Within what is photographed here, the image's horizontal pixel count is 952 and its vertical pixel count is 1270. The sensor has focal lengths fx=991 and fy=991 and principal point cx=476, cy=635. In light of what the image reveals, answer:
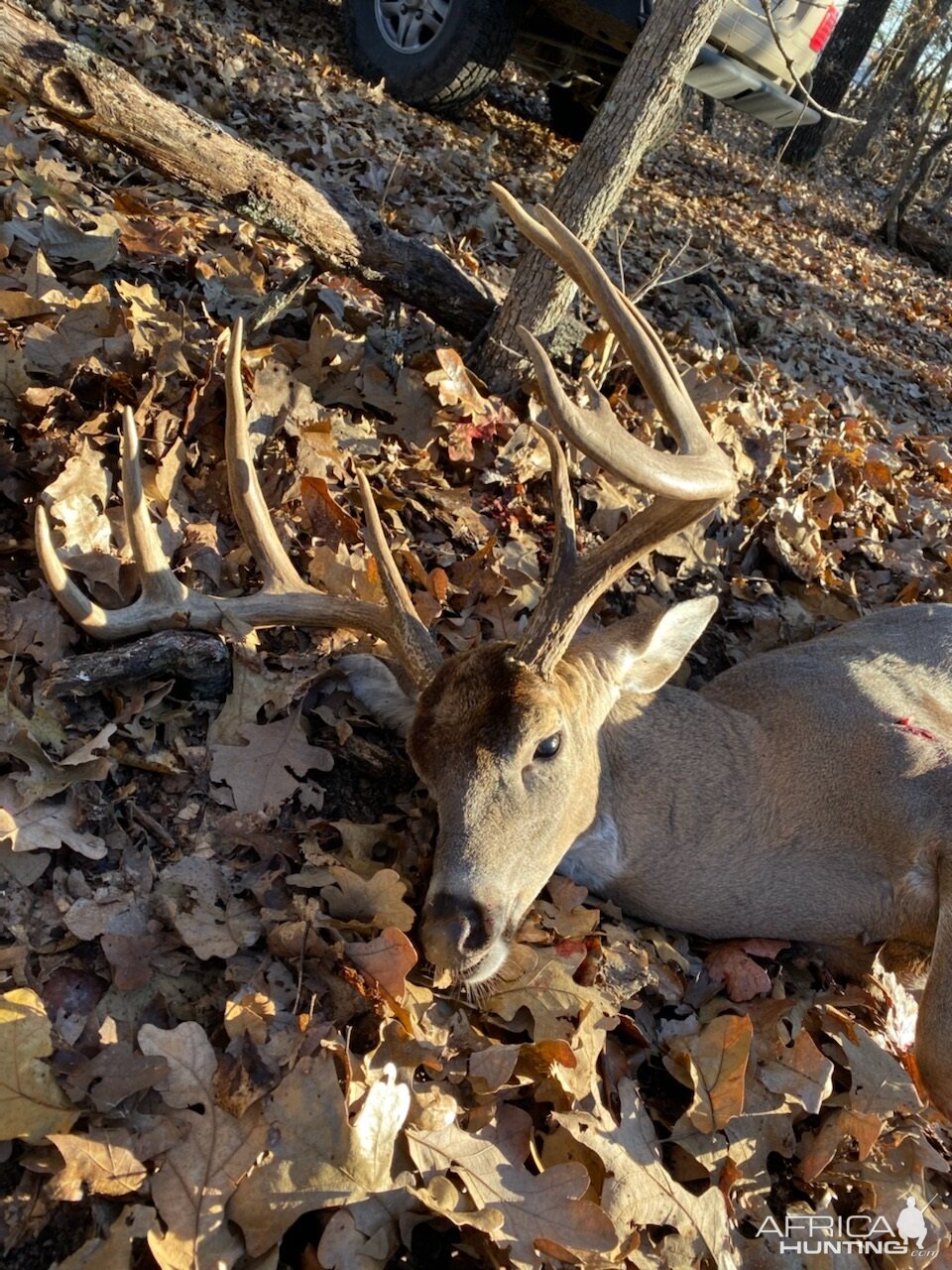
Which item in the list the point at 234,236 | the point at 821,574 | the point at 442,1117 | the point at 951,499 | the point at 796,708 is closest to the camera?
the point at 442,1117

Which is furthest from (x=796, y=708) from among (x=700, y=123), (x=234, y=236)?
(x=700, y=123)

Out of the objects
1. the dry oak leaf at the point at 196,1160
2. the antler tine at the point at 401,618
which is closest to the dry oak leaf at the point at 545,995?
the dry oak leaf at the point at 196,1160

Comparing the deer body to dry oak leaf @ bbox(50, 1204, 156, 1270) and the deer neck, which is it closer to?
the deer neck

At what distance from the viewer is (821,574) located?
6.52 metres

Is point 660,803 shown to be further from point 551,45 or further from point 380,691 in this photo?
point 551,45

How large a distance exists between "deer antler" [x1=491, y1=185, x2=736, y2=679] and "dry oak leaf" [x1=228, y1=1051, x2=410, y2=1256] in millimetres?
1601

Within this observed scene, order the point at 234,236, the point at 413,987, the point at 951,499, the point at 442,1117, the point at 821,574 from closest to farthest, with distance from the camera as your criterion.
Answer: the point at 442,1117 → the point at 413,987 → the point at 234,236 → the point at 821,574 → the point at 951,499

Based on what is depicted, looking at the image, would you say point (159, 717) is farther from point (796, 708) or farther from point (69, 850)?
point (796, 708)

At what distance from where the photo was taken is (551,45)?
30.2ft

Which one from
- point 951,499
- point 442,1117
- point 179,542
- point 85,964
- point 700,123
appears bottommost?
point 85,964

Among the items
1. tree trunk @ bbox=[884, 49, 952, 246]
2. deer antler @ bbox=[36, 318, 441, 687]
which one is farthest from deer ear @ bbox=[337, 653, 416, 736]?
tree trunk @ bbox=[884, 49, 952, 246]

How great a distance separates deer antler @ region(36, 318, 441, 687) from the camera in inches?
145

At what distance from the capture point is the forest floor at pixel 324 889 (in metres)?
2.66

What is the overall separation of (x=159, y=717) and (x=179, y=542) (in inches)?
34.2
